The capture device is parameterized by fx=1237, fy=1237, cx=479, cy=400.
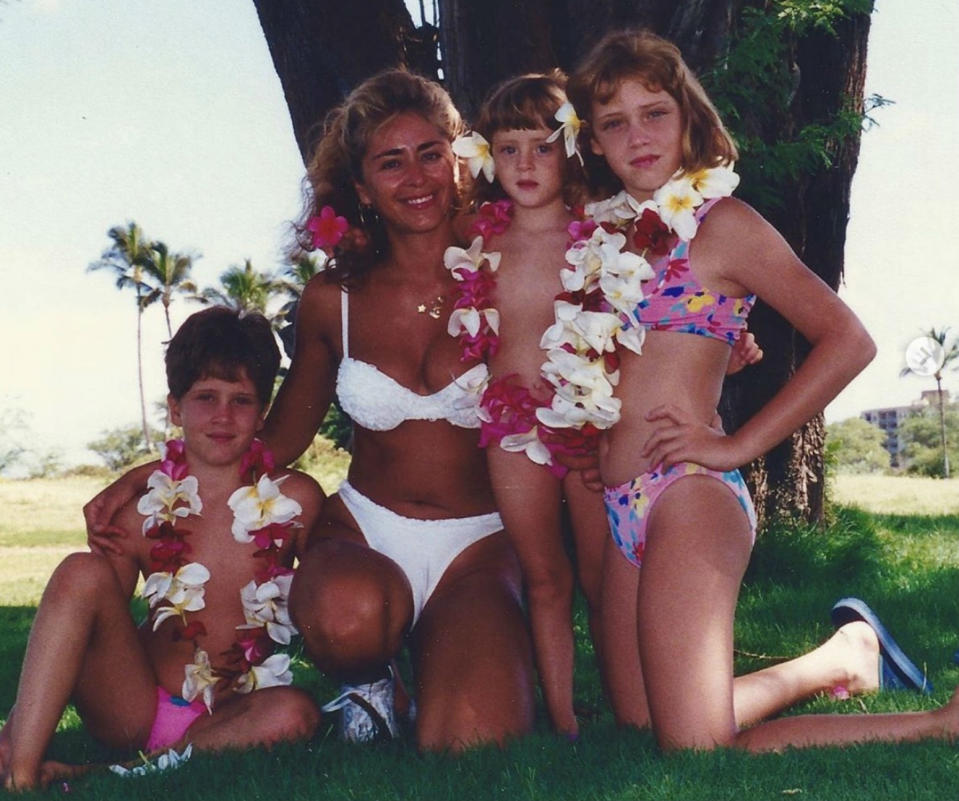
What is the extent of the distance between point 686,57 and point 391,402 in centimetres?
295

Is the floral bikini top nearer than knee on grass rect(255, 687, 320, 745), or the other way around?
the floral bikini top

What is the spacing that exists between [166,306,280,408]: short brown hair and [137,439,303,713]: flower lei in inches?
13.6

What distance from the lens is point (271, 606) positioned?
4.31m

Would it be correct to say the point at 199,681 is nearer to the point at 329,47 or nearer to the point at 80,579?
the point at 80,579

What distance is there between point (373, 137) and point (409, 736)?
2.13m

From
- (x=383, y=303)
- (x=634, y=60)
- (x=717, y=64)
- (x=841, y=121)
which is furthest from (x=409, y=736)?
(x=841, y=121)

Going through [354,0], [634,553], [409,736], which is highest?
[354,0]

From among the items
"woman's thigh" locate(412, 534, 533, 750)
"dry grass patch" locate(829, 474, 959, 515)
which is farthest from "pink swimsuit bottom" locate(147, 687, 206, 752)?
"dry grass patch" locate(829, 474, 959, 515)

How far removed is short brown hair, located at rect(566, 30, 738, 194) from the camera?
3848 mm

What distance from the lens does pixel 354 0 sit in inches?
272

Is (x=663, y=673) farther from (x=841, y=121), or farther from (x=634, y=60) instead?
(x=841, y=121)

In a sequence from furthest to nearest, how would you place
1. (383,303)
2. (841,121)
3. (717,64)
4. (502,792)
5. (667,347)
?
(841,121)
(717,64)
(383,303)
(667,347)
(502,792)

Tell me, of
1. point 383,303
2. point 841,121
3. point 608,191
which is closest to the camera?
point 608,191

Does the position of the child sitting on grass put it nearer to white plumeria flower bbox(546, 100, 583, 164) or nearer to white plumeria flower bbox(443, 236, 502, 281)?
white plumeria flower bbox(443, 236, 502, 281)
